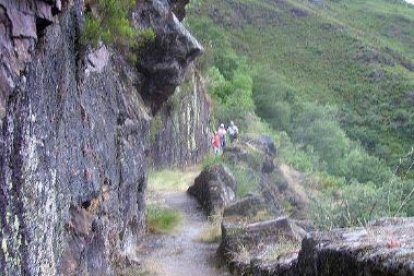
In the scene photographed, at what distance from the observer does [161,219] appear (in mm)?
16625

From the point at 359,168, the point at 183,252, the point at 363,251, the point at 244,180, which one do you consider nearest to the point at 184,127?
the point at 244,180

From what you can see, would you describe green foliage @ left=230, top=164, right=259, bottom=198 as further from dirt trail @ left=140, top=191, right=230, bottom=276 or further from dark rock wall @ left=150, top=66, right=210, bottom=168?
dirt trail @ left=140, top=191, right=230, bottom=276

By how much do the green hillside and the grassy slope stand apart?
0.09 metres

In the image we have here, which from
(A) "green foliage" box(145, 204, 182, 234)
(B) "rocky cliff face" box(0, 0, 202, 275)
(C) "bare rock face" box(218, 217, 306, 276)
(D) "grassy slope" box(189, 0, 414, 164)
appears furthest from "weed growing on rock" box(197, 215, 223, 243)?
(D) "grassy slope" box(189, 0, 414, 164)

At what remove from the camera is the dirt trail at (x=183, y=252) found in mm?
12914

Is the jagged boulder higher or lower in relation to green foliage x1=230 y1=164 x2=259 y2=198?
higher

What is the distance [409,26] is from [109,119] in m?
78.3

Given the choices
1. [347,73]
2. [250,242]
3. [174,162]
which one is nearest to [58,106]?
[250,242]

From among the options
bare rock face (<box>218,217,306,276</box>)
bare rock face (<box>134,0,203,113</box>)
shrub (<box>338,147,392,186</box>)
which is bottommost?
shrub (<box>338,147,392,186</box>)

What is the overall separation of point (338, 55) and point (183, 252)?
53.7 metres

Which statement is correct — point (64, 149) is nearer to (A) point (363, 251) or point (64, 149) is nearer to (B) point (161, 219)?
(A) point (363, 251)

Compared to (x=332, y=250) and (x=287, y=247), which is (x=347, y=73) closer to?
(x=287, y=247)

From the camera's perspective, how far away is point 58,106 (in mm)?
8320

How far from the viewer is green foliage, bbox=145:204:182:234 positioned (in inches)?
634
